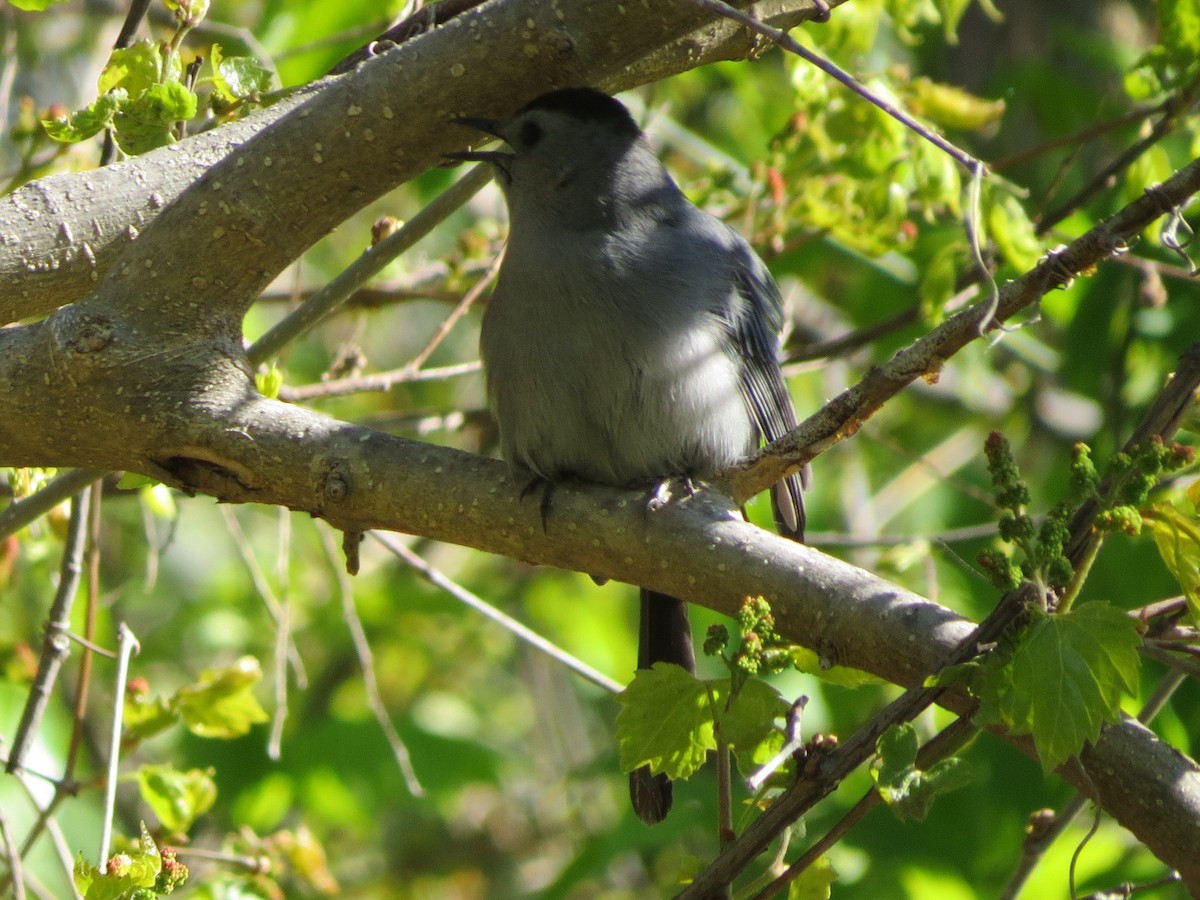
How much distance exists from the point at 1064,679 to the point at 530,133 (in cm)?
223

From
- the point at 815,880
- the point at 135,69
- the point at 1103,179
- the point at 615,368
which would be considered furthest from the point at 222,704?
the point at 1103,179

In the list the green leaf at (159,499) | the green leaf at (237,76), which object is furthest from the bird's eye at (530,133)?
the green leaf at (159,499)

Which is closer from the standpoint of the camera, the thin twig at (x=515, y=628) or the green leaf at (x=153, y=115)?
the green leaf at (x=153, y=115)

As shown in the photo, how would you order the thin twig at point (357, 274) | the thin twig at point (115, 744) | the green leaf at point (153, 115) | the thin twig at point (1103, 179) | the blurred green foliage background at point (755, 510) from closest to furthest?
the thin twig at point (115, 744)
the green leaf at point (153, 115)
the thin twig at point (357, 274)
the thin twig at point (1103, 179)
the blurred green foliage background at point (755, 510)

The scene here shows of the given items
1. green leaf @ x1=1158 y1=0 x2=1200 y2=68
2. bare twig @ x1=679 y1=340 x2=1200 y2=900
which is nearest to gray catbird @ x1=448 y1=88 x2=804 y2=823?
green leaf @ x1=1158 y1=0 x2=1200 y2=68

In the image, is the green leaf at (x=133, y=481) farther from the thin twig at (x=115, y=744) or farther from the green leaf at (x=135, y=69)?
the green leaf at (x=135, y=69)

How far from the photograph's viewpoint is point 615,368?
3324mm

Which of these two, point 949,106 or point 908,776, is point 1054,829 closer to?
point 908,776

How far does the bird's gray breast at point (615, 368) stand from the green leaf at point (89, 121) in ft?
3.99

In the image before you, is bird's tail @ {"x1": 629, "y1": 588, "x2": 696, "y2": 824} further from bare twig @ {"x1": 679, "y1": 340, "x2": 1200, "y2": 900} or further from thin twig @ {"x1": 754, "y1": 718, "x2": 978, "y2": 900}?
bare twig @ {"x1": 679, "y1": 340, "x2": 1200, "y2": 900}

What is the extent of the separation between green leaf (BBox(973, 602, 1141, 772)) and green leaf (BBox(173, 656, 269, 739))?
169cm

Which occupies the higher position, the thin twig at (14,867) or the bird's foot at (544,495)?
the bird's foot at (544,495)

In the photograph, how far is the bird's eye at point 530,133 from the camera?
339cm

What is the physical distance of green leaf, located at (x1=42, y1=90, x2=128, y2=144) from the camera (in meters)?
2.53
